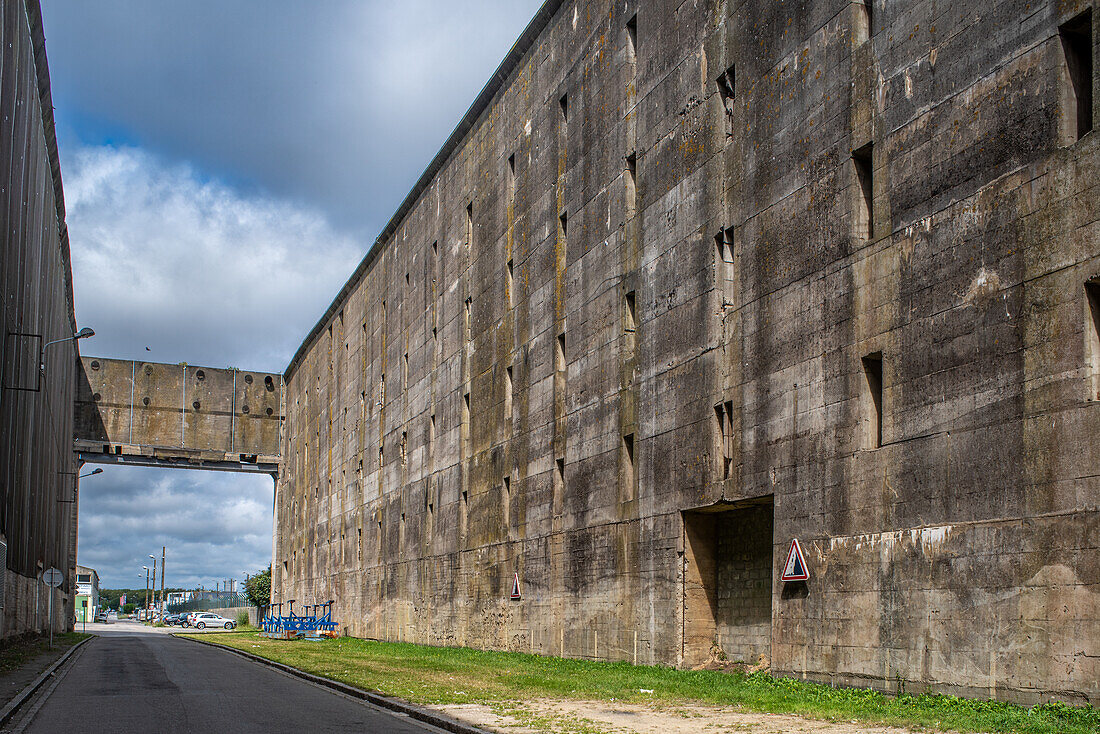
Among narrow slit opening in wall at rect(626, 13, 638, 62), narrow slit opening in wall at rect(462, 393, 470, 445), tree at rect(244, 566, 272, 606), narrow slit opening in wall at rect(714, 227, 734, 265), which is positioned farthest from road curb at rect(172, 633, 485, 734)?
tree at rect(244, 566, 272, 606)

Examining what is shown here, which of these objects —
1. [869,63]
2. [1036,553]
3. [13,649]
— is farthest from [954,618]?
[13,649]

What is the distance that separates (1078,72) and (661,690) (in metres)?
11.0

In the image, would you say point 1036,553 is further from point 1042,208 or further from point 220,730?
point 220,730

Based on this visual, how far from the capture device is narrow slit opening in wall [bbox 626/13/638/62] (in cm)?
2570

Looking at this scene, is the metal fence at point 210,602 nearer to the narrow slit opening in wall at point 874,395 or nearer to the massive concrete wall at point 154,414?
the massive concrete wall at point 154,414

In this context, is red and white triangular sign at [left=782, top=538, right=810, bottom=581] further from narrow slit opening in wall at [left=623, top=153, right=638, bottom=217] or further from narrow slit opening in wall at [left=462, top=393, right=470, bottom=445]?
narrow slit opening in wall at [left=462, top=393, right=470, bottom=445]

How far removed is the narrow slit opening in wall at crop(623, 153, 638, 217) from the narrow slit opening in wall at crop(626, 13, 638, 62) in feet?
8.21

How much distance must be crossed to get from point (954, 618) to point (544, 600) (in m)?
15.6

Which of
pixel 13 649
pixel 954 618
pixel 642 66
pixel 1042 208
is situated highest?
pixel 642 66

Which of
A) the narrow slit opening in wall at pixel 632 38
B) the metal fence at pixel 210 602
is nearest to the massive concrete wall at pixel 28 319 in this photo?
the narrow slit opening in wall at pixel 632 38

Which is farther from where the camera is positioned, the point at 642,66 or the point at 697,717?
the point at 642,66

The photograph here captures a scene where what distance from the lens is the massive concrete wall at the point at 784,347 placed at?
13.1 meters

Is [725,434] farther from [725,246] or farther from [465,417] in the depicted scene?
[465,417]

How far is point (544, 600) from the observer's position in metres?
28.4
